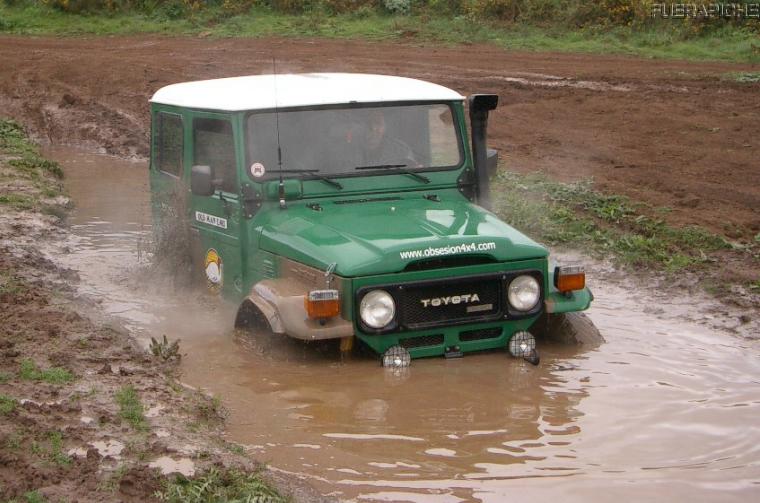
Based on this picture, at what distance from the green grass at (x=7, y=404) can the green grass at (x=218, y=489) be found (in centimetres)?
117

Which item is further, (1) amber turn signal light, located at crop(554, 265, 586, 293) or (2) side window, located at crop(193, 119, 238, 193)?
(2) side window, located at crop(193, 119, 238, 193)

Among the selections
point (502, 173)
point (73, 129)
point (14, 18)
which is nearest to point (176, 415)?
point (502, 173)

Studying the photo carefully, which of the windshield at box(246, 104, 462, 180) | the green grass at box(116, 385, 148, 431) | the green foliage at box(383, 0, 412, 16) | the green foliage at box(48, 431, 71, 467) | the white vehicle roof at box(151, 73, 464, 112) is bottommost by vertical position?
the green grass at box(116, 385, 148, 431)

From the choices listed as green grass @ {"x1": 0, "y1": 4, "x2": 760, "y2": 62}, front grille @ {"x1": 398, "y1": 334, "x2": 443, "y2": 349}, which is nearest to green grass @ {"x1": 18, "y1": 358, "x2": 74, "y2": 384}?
front grille @ {"x1": 398, "y1": 334, "x2": 443, "y2": 349}

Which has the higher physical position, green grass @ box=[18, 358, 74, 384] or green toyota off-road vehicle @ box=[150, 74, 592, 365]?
green toyota off-road vehicle @ box=[150, 74, 592, 365]

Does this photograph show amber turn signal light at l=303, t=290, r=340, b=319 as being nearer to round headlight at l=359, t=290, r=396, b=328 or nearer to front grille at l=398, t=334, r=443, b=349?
round headlight at l=359, t=290, r=396, b=328

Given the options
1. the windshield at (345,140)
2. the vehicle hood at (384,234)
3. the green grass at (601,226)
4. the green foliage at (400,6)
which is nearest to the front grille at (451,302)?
the vehicle hood at (384,234)

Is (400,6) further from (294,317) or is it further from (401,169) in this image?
(294,317)

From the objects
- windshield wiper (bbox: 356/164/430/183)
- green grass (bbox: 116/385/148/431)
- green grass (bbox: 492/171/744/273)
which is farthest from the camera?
green grass (bbox: 492/171/744/273)

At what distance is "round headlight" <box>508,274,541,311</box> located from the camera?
7.00 metres

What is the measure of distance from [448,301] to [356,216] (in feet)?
2.95

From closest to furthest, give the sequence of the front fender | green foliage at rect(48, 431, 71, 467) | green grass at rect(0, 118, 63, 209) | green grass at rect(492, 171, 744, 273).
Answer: green foliage at rect(48, 431, 71, 467) → the front fender → green grass at rect(492, 171, 744, 273) → green grass at rect(0, 118, 63, 209)

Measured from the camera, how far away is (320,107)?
7.72 m

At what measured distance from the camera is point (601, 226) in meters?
11.1
